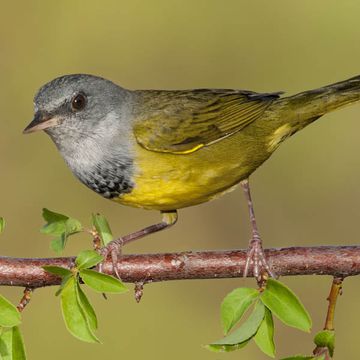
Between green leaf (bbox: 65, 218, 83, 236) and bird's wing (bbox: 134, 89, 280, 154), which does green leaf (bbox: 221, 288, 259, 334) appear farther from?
bird's wing (bbox: 134, 89, 280, 154)

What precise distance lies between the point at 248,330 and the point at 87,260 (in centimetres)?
73

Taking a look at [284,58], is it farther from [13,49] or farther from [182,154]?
[182,154]

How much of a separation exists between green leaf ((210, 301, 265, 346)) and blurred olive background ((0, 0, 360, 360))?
4.29 metres

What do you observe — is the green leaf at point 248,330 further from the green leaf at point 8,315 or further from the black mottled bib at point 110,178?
the black mottled bib at point 110,178

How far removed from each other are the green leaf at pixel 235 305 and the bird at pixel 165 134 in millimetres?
1204

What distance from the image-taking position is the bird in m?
5.34

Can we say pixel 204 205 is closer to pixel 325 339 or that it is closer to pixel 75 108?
pixel 75 108

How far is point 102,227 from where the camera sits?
4.37 meters

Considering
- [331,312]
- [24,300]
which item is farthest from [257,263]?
[24,300]

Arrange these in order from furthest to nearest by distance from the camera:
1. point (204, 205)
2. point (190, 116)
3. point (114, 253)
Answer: point (204, 205)
point (190, 116)
point (114, 253)

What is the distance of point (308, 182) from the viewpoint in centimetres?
902

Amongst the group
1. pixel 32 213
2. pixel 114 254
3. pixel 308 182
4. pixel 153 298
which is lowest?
pixel 114 254

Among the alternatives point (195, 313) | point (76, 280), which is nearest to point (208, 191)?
point (76, 280)

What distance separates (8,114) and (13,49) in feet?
2.61
